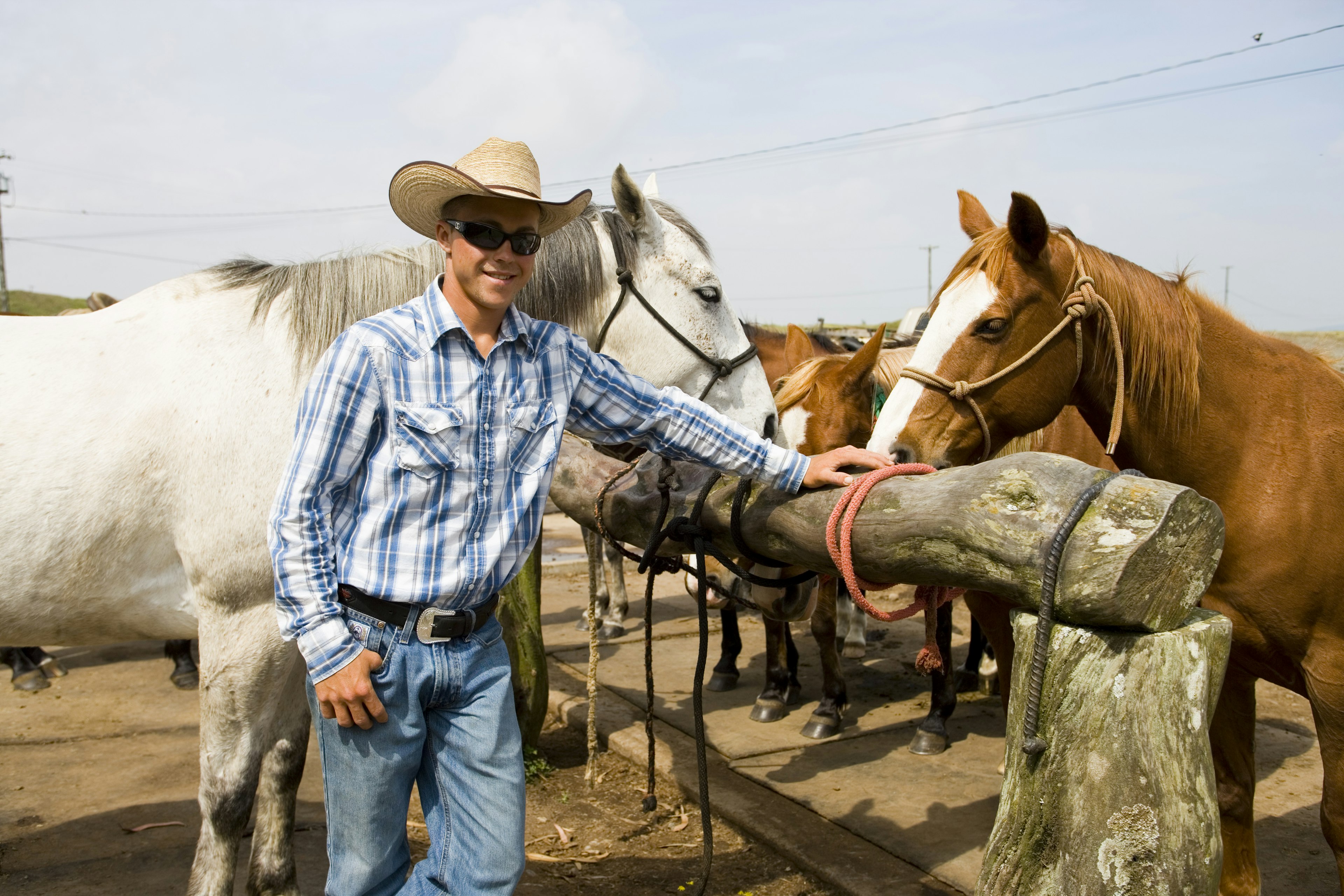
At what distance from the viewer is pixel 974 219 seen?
3264mm

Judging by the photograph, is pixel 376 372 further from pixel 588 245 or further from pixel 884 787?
pixel 884 787

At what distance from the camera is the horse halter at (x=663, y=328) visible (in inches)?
125

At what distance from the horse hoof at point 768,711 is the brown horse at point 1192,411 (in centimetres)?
260

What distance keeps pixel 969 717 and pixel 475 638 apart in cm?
399

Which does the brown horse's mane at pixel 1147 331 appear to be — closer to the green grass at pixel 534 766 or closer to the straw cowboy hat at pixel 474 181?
the straw cowboy hat at pixel 474 181

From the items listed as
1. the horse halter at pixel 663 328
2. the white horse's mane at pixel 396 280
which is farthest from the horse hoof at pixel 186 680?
the horse halter at pixel 663 328

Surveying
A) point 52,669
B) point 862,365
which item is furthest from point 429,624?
point 52,669

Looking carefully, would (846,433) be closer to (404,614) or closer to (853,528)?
(853,528)

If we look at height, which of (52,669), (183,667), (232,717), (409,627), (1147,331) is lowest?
(52,669)

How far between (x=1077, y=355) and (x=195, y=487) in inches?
101

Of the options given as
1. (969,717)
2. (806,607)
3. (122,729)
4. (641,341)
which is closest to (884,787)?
(969,717)

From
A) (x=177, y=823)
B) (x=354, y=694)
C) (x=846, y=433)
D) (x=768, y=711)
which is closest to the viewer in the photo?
(x=354, y=694)

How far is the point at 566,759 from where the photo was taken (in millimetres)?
4633

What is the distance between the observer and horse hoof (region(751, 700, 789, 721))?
5.04 metres
